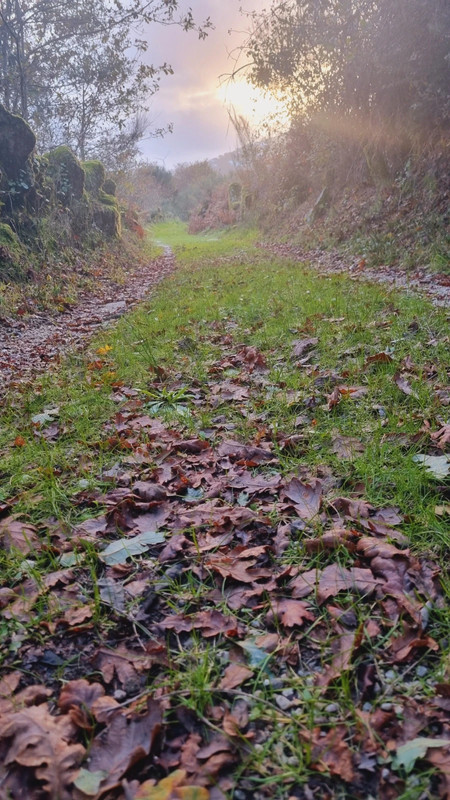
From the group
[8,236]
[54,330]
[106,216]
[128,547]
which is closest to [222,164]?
[106,216]

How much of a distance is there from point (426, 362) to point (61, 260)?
8.71 m

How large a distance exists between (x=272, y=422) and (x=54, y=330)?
4.70m

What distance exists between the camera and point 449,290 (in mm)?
5676

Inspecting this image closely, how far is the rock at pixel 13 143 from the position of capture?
925 centimetres

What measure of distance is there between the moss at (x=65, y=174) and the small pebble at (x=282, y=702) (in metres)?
12.3

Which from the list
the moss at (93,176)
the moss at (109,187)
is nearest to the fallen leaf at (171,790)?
the moss at (93,176)

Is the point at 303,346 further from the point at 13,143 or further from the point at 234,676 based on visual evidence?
the point at 13,143

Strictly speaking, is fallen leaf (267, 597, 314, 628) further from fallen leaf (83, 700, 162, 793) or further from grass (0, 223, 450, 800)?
fallen leaf (83, 700, 162, 793)

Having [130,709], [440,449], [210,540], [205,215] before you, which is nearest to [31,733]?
[130,709]

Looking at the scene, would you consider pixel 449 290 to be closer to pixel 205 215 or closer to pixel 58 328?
pixel 58 328

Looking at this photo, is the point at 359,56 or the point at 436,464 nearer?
the point at 436,464

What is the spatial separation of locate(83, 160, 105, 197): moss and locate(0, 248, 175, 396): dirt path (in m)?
6.12

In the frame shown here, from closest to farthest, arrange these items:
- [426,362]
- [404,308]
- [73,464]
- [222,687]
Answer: [222,687], [73,464], [426,362], [404,308]

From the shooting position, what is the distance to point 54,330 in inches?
259
